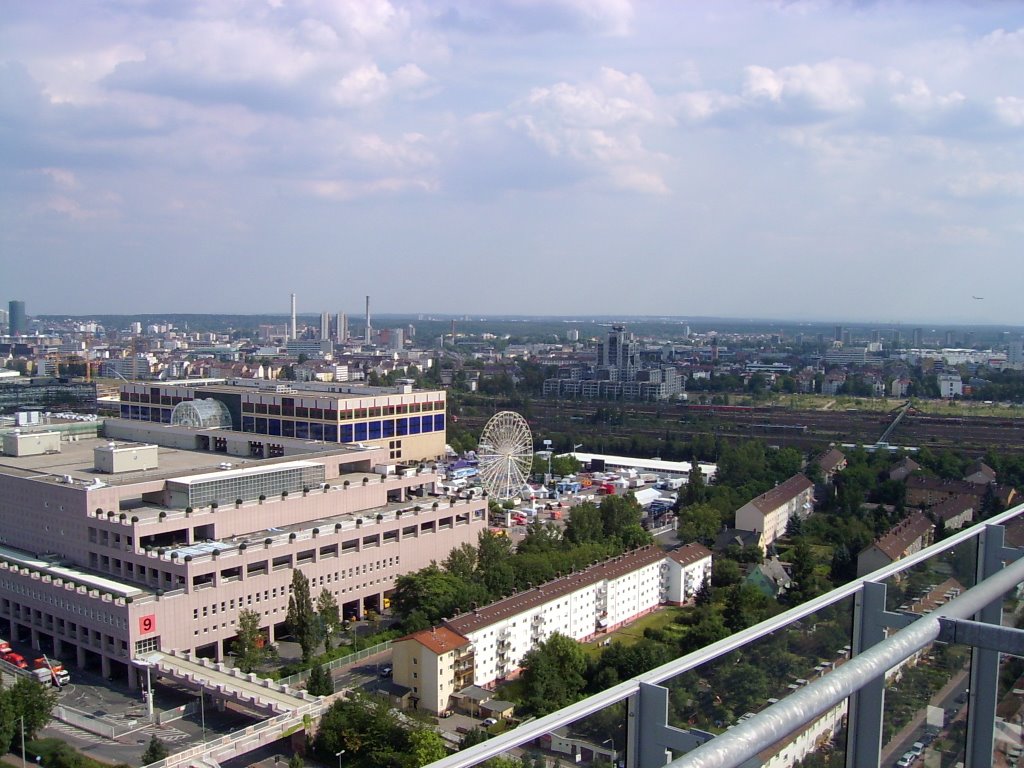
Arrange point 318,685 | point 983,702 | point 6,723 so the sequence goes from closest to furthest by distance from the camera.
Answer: point 983,702 < point 6,723 < point 318,685

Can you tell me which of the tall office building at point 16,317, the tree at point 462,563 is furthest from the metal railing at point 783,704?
the tall office building at point 16,317

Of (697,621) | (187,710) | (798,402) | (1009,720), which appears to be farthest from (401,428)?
(798,402)

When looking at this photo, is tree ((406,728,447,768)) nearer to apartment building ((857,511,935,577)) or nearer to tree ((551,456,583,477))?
apartment building ((857,511,935,577))

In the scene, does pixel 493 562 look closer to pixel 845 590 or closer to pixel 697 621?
pixel 697 621

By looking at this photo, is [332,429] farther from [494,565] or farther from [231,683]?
[231,683]

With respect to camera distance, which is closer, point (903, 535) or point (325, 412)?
point (903, 535)

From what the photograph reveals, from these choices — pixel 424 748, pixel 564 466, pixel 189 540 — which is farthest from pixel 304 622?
pixel 564 466
